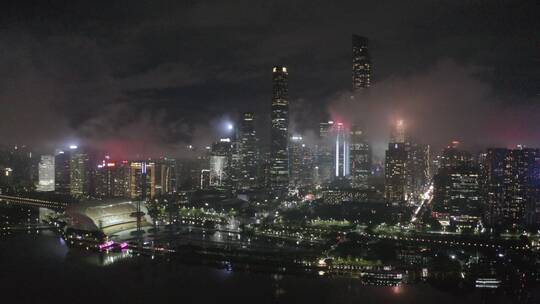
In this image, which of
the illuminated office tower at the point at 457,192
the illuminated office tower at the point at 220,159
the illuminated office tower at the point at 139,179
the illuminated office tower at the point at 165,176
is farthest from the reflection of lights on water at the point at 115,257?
the illuminated office tower at the point at 220,159

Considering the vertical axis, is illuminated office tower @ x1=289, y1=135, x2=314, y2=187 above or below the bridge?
above

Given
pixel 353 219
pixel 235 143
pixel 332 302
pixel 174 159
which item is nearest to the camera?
pixel 332 302

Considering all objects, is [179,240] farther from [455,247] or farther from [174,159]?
[174,159]

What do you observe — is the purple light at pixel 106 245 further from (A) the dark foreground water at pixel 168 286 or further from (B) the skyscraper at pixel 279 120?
(B) the skyscraper at pixel 279 120

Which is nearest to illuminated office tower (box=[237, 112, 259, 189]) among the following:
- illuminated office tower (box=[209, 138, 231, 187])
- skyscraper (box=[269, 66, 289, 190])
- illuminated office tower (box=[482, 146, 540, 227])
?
illuminated office tower (box=[209, 138, 231, 187])

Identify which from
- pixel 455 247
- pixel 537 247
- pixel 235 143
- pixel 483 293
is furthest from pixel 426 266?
pixel 235 143

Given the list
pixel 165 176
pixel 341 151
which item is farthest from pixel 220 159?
pixel 341 151

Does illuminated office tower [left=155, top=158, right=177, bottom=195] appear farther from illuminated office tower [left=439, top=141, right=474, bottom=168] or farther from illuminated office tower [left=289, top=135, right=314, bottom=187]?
illuminated office tower [left=439, top=141, right=474, bottom=168]
